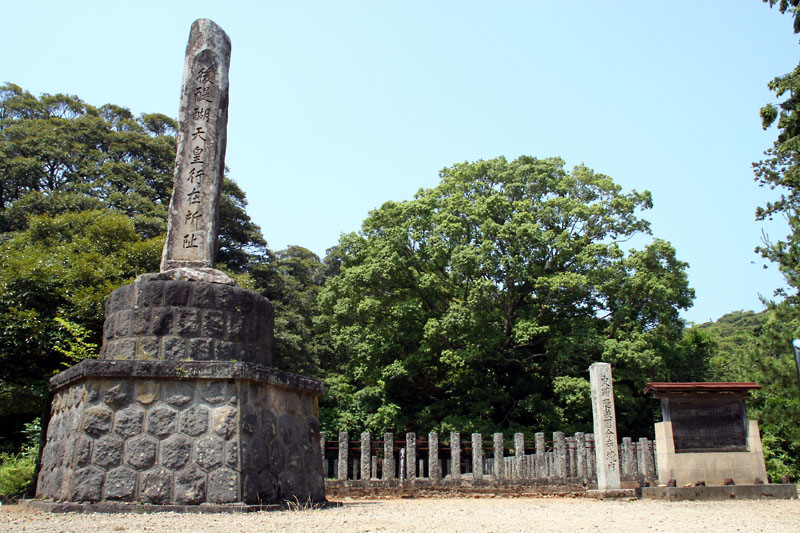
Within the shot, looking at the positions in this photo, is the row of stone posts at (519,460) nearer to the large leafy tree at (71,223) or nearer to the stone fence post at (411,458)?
the stone fence post at (411,458)

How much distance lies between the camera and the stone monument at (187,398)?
5023mm

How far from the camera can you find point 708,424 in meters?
10.6

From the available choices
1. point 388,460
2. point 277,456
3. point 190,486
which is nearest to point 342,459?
point 388,460

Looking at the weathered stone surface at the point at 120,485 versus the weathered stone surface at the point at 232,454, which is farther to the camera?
the weathered stone surface at the point at 232,454

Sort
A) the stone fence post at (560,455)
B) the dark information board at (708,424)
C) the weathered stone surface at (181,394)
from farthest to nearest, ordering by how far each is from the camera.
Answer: the stone fence post at (560,455) → the dark information board at (708,424) → the weathered stone surface at (181,394)

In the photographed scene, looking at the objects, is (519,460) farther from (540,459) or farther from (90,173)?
(90,173)

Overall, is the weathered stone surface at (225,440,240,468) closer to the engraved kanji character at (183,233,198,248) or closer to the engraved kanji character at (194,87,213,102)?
the engraved kanji character at (183,233,198,248)

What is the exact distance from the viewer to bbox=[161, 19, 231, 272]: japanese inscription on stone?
257 inches

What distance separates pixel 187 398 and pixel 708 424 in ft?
30.1

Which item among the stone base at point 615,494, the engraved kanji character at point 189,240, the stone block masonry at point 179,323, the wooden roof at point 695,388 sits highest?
the engraved kanji character at point 189,240

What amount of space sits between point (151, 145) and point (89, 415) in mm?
22793

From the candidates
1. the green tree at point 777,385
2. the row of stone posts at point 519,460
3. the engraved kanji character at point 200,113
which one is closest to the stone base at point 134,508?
the engraved kanji character at point 200,113

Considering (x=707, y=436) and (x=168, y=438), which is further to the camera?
(x=707, y=436)

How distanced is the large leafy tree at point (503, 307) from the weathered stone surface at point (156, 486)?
1268 centimetres
